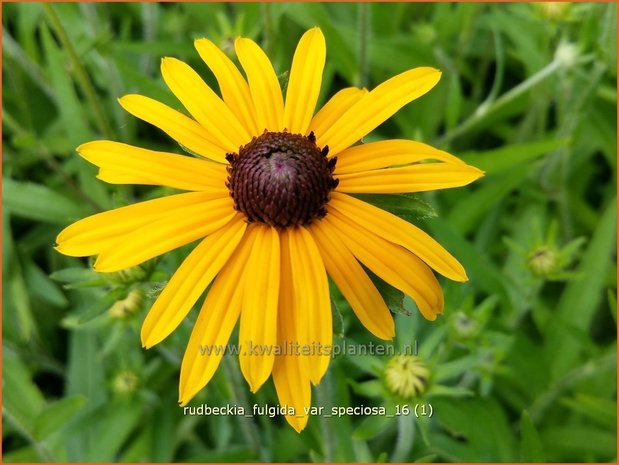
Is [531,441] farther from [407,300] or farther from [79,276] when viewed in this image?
[79,276]

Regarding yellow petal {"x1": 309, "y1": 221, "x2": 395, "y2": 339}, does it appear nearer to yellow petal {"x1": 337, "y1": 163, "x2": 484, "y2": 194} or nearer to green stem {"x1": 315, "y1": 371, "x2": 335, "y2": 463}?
yellow petal {"x1": 337, "y1": 163, "x2": 484, "y2": 194}

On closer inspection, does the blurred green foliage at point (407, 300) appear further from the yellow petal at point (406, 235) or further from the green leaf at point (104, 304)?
the yellow petal at point (406, 235)

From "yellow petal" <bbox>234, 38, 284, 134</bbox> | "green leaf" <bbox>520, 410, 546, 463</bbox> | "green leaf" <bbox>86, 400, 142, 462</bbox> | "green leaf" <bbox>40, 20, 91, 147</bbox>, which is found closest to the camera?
"yellow petal" <bbox>234, 38, 284, 134</bbox>

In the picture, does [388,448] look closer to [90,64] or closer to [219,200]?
[219,200]

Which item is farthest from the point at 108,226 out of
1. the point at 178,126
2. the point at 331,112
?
the point at 331,112

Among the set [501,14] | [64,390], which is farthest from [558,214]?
[64,390]

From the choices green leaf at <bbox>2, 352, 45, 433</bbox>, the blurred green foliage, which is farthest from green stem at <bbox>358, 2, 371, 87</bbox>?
green leaf at <bbox>2, 352, 45, 433</bbox>
